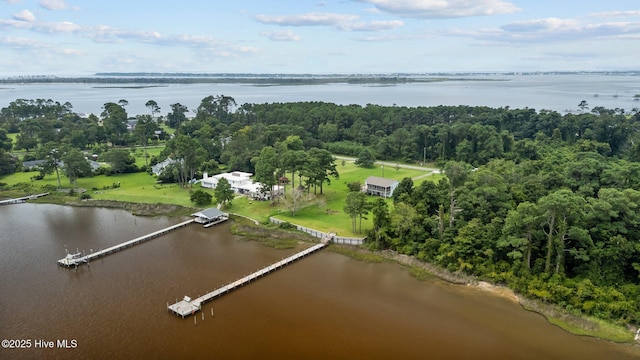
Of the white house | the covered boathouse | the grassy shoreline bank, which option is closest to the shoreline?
the grassy shoreline bank

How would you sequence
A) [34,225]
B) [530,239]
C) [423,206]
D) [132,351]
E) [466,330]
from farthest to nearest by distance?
[34,225] → [423,206] → [530,239] → [466,330] → [132,351]

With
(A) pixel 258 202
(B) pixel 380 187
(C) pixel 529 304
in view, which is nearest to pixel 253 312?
(C) pixel 529 304

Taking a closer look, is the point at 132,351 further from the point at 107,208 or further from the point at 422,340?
the point at 107,208

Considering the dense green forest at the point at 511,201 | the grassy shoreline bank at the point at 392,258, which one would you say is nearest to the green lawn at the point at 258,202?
the grassy shoreline bank at the point at 392,258

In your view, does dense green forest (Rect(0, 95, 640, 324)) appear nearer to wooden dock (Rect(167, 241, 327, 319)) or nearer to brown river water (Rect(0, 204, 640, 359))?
brown river water (Rect(0, 204, 640, 359))

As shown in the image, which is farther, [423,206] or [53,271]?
[423,206]

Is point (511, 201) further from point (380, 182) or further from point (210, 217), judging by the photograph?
point (210, 217)

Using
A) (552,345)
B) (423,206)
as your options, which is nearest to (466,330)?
(552,345)
